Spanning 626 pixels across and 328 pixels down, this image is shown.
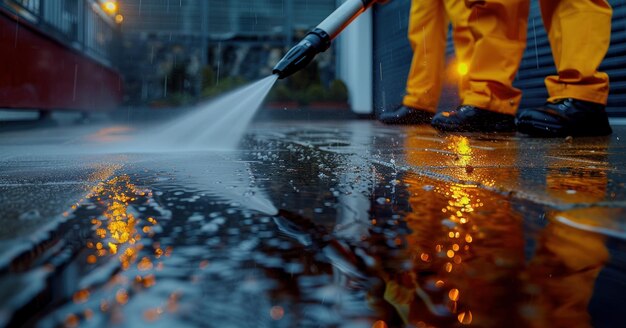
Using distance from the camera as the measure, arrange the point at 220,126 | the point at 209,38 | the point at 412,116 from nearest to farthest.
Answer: the point at 220,126, the point at 412,116, the point at 209,38

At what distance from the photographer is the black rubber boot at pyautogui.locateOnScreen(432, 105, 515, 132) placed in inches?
Answer: 110

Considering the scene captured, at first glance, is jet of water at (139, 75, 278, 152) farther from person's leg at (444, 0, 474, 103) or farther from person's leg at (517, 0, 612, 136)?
person's leg at (444, 0, 474, 103)

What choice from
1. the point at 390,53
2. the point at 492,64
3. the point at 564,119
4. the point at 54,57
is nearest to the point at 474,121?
the point at 492,64

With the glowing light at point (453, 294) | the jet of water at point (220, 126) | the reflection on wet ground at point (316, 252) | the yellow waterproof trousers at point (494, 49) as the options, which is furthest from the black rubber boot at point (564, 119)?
the glowing light at point (453, 294)

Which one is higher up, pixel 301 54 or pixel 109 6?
pixel 109 6

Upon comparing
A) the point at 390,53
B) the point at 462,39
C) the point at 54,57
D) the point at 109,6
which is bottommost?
the point at 462,39

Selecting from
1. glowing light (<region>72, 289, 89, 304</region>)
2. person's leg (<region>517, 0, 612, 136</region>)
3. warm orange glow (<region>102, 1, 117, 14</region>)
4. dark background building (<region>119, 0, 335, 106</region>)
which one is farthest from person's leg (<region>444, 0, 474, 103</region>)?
warm orange glow (<region>102, 1, 117, 14</region>)

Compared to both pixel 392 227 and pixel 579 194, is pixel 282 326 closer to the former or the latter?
pixel 392 227

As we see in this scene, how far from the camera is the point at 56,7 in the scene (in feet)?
19.3

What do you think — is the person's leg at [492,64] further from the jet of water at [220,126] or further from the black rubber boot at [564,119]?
the jet of water at [220,126]

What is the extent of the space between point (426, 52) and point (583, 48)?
1648 millimetres

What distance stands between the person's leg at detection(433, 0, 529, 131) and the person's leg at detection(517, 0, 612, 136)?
9.9 inches

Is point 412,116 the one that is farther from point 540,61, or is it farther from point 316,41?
point 316,41

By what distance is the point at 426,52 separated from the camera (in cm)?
405
